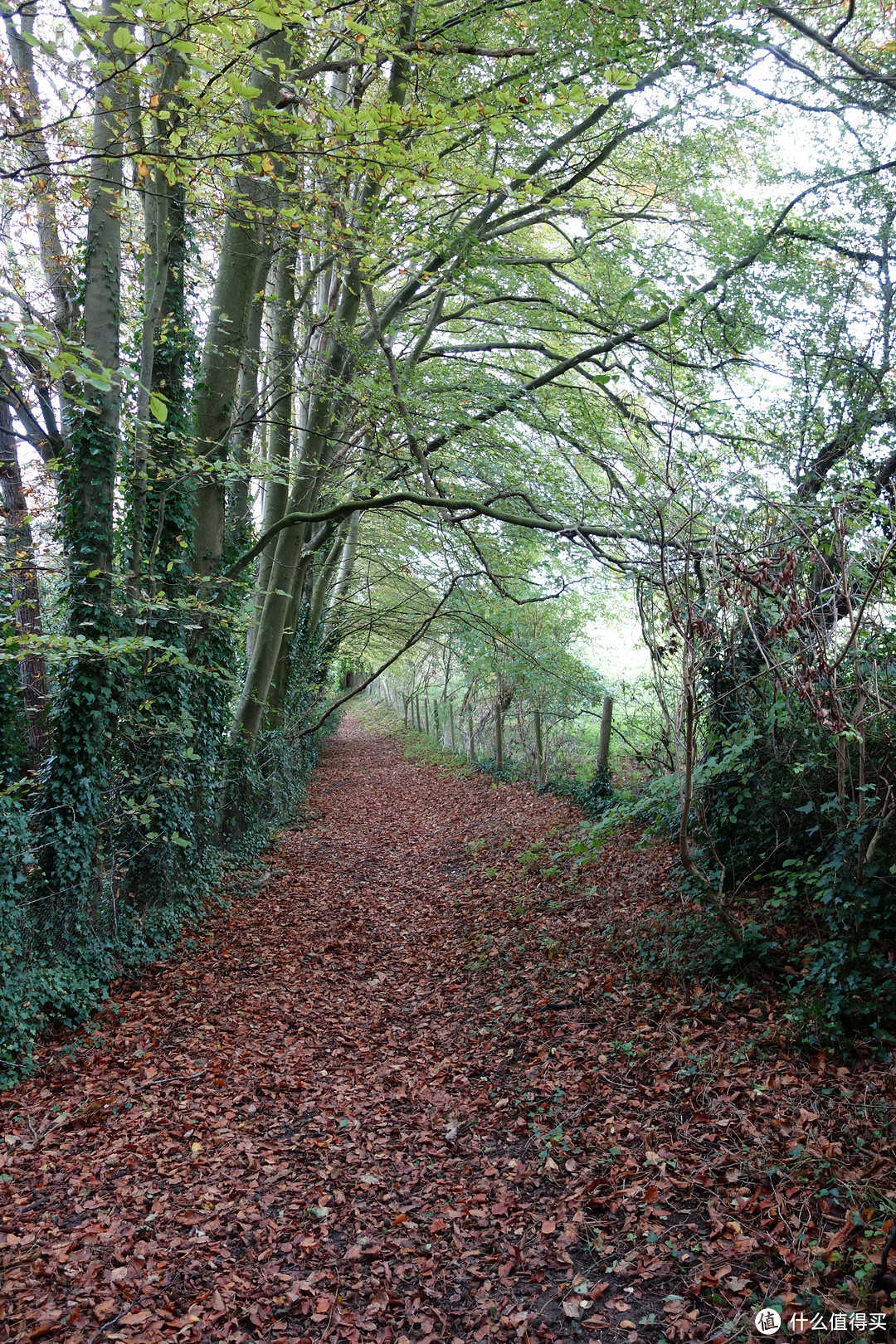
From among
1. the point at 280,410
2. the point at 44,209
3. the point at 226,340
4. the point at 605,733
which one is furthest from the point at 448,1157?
the point at 280,410

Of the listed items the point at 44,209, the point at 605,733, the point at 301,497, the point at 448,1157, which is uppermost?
the point at 44,209

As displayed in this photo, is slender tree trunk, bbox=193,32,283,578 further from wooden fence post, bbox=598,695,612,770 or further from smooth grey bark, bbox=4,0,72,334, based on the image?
wooden fence post, bbox=598,695,612,770

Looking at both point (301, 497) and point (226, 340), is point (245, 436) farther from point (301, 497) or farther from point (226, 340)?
point (301, 497)

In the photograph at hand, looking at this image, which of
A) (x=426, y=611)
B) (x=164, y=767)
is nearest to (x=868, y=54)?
(x=164, y=767)

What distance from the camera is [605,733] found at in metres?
10.9

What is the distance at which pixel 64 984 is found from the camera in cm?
583

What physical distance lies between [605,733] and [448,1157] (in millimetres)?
7180

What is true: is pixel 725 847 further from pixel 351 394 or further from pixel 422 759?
pixel 422 759

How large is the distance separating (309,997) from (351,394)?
21.6 ft

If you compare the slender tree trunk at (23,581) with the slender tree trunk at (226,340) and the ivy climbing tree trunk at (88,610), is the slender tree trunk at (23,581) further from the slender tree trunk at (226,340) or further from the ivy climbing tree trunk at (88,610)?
the slender tree trunk at (226,340)

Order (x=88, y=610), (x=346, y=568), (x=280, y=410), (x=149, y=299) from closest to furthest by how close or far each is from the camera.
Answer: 1. (x=149, y=299)
2. (x=88, y=610)
3. (x=280, y=410)
4. (x=346, y=568)

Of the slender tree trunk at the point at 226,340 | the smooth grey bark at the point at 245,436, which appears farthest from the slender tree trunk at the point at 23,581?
the smooth grey bark at the point at 245,436

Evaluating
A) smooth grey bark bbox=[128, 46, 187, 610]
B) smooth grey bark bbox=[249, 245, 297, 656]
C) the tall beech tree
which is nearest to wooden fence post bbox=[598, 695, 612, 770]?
the tall beech tree

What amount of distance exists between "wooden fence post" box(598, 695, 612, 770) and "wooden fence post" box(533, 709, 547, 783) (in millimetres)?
2575
